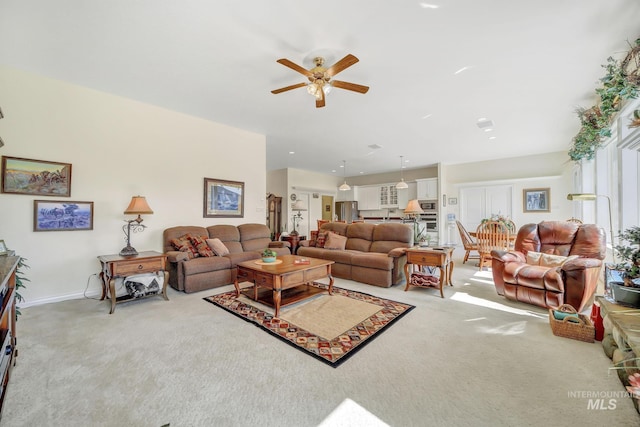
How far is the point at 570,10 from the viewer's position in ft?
6.91

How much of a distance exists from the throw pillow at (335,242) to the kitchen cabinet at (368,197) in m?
5.36

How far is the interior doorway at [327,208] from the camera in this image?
34.9 ft

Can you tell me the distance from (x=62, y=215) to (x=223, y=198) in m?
2.28

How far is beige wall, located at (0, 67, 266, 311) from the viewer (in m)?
3.13

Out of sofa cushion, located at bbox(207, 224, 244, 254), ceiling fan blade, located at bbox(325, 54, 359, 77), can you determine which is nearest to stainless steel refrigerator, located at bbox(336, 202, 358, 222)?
sofa cushion, located at bbox(207, 224, 244, 254)

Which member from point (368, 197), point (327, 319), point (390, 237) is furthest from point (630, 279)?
point (368, 197)

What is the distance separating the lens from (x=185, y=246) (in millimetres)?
4016

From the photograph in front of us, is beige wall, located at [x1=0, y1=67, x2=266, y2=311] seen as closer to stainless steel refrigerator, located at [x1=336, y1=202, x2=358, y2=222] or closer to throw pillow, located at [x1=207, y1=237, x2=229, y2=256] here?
throw pillow, located at [x1=207, y1=237, x2=229, y2=256]

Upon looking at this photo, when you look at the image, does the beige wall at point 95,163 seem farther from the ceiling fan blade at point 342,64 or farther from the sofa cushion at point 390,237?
the sofa cushion at point 390,237

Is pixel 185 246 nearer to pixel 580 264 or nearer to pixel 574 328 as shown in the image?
pixel 574 328

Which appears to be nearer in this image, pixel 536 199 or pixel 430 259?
pixel 430 259

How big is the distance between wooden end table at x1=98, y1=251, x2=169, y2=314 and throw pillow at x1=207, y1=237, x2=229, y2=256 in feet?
2.94

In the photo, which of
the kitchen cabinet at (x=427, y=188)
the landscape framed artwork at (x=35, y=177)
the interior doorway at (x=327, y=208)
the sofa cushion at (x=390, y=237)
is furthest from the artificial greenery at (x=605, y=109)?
the interior doorway at (x=327, y=208)

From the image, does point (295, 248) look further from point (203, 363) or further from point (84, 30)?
point (84, 30)
